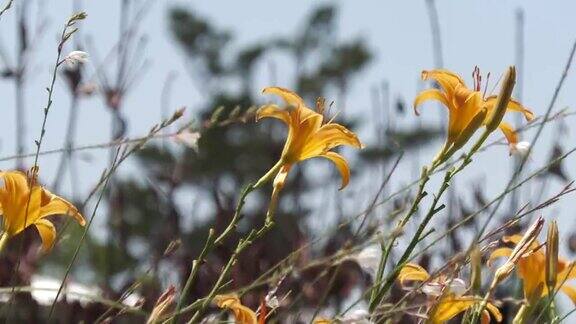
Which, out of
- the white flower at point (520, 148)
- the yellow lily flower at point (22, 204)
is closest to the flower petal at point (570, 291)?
the white flower at point (520, 148)

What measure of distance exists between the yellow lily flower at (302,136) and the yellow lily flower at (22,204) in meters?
0.31

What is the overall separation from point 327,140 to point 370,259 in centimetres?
20

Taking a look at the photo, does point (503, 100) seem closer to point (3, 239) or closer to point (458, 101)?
point (458, 101)

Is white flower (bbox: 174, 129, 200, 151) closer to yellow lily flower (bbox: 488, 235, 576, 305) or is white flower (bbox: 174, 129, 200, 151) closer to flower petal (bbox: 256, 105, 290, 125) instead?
flower petal (bbox: 256, 105, 290, 125)

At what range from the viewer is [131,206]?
13680mm

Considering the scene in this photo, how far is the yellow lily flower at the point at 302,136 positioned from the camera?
1.95 m

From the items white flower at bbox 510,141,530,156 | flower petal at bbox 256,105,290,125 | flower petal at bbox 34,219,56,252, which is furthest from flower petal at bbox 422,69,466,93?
flower petal at bbox 34,219,56,252

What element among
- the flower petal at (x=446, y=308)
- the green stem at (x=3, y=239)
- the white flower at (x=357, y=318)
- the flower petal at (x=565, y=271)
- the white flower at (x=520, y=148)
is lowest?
the flower petal at (x=565, y=271)

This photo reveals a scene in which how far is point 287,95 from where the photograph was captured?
1.97 m

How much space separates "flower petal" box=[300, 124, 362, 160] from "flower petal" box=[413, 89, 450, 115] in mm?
167

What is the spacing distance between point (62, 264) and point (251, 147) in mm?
6404

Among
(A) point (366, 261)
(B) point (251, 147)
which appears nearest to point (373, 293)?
(A) point (366, 261)

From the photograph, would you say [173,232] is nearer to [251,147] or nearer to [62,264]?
[62,264]

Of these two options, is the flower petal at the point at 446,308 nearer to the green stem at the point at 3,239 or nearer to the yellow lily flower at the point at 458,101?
the yellow lily flower at the point at 458,101
